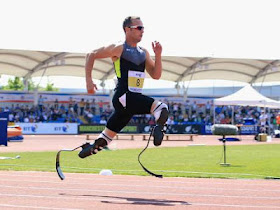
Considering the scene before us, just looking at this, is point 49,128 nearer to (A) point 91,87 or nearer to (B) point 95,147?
(B) point 95,147

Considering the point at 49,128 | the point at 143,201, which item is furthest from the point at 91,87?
the point at 49,128

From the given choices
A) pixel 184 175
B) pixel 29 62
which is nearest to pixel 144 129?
pixel 29 62

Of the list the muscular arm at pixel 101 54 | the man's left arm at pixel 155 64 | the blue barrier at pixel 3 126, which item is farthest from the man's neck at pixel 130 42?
the blue barrier at pixel 3 126

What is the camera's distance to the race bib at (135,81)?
829cm

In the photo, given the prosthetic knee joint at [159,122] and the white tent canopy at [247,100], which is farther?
the white tent canopy at [247,100]

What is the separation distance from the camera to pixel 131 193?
871cm

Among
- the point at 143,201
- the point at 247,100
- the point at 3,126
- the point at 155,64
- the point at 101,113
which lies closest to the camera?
the point at 143,201

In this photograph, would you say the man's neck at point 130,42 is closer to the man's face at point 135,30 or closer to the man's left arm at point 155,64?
the man's face at point 135,30

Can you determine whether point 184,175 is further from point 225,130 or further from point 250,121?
point 250,121

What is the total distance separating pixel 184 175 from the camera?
1231 centimetres

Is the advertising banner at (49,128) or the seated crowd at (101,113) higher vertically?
A: the seated crowd at (101,113)

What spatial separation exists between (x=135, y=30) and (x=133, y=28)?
0.04m

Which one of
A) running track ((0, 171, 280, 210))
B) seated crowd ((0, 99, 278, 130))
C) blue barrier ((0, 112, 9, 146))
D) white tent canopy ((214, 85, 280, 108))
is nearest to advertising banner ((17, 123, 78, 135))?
seated crowd ((0, 99, 278, 130))

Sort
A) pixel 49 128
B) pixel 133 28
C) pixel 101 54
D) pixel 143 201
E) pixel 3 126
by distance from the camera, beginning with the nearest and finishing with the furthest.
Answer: pixel 143 201 → pixel 101 54 → pixel 133 28 → pixel 3 126 → pixel 49 128
